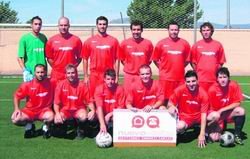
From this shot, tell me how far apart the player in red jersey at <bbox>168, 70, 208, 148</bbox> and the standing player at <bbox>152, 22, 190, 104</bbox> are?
0.81 m

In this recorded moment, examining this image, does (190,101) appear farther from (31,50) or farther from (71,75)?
(31,50)

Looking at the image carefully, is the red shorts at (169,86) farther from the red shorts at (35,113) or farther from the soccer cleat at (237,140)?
the red shorts at (35,113)

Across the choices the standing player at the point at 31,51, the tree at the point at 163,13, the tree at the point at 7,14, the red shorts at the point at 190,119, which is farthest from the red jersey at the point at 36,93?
the tree at the point at 7,14

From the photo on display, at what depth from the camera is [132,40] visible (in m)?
7.69

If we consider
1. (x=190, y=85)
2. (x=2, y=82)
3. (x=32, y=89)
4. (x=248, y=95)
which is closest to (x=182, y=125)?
(x=190, y=85)

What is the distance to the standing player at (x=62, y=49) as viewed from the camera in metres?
7.50

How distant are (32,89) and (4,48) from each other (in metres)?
12.7

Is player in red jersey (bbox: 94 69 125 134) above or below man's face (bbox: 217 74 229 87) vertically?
below

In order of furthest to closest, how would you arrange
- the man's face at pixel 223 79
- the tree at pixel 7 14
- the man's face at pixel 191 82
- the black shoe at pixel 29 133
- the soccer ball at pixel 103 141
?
the tree at pixel 7 14 < the black shoe at pixel 29 133 < the man's face at pixel 223 79 < the man's face at pixel 191 82 < the soccer ball at pixel 103 141

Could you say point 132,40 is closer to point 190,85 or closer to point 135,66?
point 135,66

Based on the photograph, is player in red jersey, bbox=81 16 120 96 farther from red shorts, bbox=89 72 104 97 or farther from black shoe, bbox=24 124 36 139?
black shoe, bbox=24 124 36 139

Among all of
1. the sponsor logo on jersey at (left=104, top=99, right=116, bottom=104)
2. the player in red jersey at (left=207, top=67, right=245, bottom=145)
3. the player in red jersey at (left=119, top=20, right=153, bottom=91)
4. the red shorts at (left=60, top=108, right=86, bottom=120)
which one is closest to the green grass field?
the player in red jersey at (left=207, top=67, right=245, bottom=145)

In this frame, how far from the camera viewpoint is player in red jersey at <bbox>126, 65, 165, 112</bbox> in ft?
22.5

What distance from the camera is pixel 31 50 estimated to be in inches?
300
